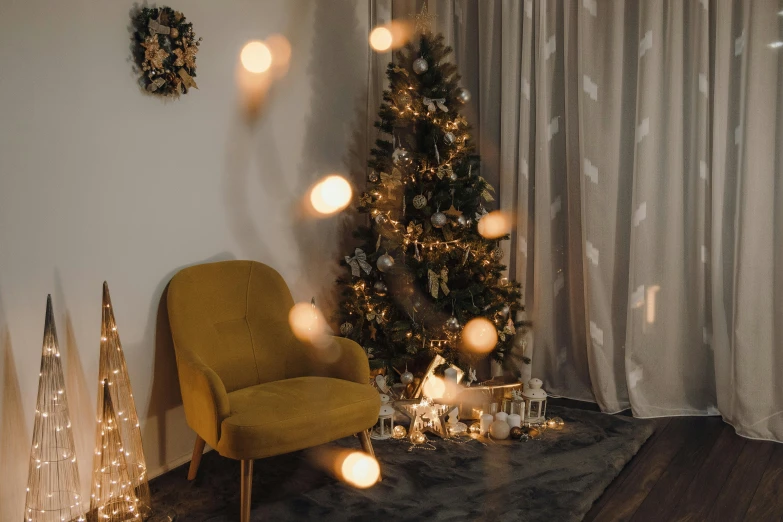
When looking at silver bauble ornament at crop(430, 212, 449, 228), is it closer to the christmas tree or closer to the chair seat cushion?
the christmas tree

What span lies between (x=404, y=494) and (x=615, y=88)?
92.7 inches

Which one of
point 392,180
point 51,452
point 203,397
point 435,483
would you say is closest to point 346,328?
point 392,180

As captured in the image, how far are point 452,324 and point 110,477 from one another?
1.72 meters

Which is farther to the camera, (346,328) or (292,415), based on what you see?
(346,328)

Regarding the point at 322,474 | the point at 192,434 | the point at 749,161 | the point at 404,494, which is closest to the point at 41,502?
the point at 192,434

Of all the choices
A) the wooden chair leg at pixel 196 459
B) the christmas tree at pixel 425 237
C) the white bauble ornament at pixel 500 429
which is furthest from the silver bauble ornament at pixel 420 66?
the wooden chair leg at pixel 196 459

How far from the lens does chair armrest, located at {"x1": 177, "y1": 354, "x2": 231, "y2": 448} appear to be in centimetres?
244

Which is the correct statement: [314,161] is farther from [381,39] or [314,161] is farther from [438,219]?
[381,39]

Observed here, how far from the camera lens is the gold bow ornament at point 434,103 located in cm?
345

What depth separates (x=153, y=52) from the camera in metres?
2.70

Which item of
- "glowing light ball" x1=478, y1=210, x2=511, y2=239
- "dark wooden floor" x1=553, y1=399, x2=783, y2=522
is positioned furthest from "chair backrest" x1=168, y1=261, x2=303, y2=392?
"dark wooden floor" x1=553, y1=399, x2=783, y2=522

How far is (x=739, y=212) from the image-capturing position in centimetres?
331

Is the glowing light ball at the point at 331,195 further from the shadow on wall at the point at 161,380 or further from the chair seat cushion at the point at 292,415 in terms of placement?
the chair seat cushion at the point at 292,415

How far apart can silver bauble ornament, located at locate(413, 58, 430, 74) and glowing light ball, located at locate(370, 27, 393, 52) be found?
0.72 m
